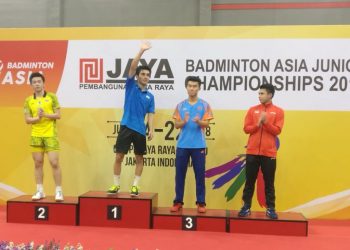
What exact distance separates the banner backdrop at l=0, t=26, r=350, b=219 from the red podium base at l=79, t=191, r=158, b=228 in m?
0.73

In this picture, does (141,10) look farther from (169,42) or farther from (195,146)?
(195,146)

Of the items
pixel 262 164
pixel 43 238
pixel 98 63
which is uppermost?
pixel 98 63

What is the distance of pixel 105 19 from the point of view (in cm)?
797

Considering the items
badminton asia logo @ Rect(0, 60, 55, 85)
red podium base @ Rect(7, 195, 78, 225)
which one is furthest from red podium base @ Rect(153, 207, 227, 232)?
badminton asia logo @ Rect(0, 60, 55, 85)

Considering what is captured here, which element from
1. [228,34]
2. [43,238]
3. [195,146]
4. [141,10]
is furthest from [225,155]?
[141,10]

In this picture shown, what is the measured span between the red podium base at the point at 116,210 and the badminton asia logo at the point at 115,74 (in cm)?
141

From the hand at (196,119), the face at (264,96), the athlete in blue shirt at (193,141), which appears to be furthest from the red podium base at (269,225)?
the face at (264,96)

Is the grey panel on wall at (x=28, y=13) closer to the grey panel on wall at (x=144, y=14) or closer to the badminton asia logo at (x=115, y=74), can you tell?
the grey panel on wall at (x=144, y=14)

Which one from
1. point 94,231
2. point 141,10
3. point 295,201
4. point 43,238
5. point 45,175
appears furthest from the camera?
point 141,10

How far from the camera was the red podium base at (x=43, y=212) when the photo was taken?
14.1 ft

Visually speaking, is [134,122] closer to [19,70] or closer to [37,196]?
[37,196]

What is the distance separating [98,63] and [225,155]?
1.94m

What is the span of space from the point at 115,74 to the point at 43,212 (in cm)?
183

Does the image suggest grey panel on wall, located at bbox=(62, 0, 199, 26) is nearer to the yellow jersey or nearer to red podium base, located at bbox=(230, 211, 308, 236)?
the yellow jersey
